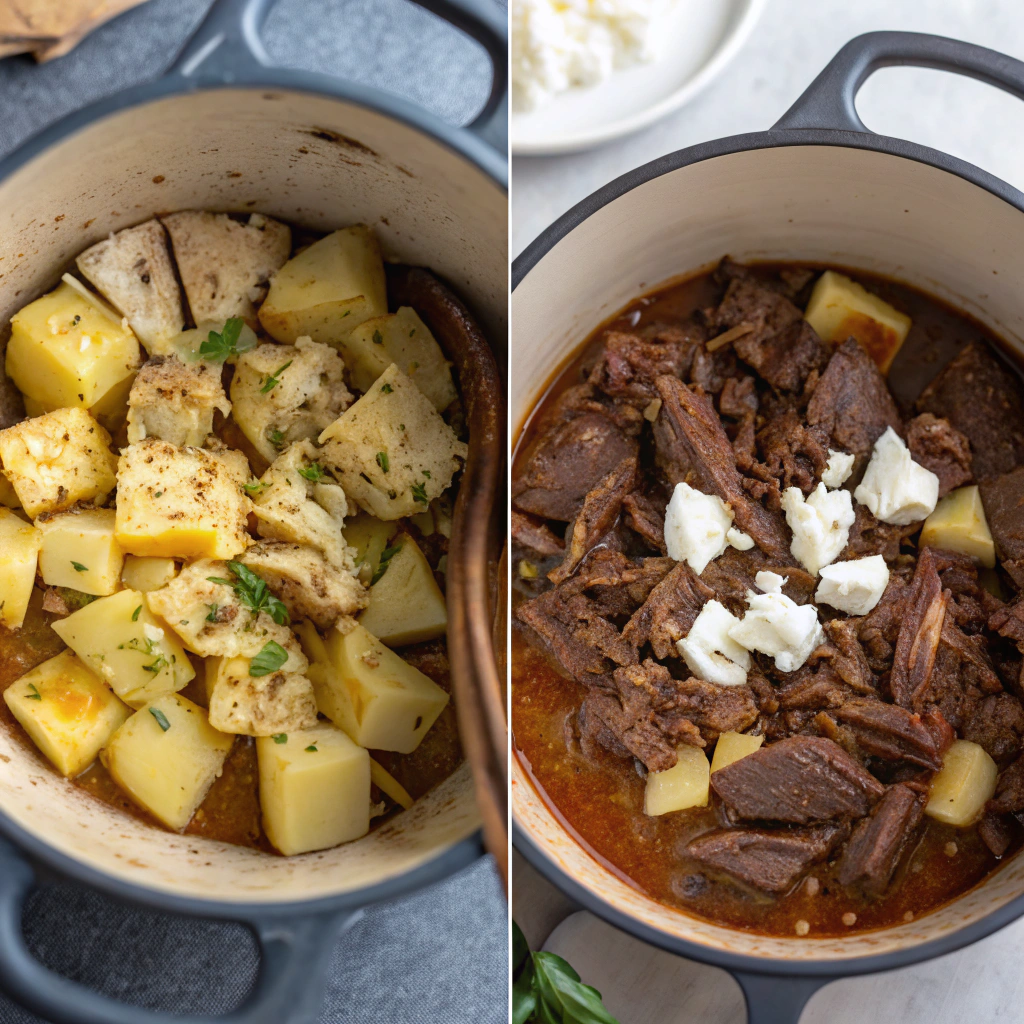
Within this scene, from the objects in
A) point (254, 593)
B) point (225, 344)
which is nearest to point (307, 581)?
point (254, 593)

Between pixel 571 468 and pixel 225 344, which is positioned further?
pixel 571 468

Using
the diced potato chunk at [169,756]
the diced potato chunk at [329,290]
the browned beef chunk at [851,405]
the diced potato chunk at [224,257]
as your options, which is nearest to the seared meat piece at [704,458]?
the browned beef chunk at [851,405]

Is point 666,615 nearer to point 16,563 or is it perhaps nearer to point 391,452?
point 391,452

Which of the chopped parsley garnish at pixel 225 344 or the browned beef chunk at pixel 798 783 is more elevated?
the chopped parsley garnish at pixel 225 344

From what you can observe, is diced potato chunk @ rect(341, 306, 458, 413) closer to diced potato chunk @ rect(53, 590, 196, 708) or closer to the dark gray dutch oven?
the dark gray dutch oven

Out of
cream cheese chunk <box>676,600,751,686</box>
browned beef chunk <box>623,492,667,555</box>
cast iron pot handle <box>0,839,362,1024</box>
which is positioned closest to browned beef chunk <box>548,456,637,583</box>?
browned beef chunk <box>623,492,667,555</box>

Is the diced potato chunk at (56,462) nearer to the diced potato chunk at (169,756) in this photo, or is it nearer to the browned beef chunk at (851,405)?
the diced potato chunk at (169,756)

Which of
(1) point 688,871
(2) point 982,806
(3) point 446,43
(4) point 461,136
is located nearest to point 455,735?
(1) point 688,871
